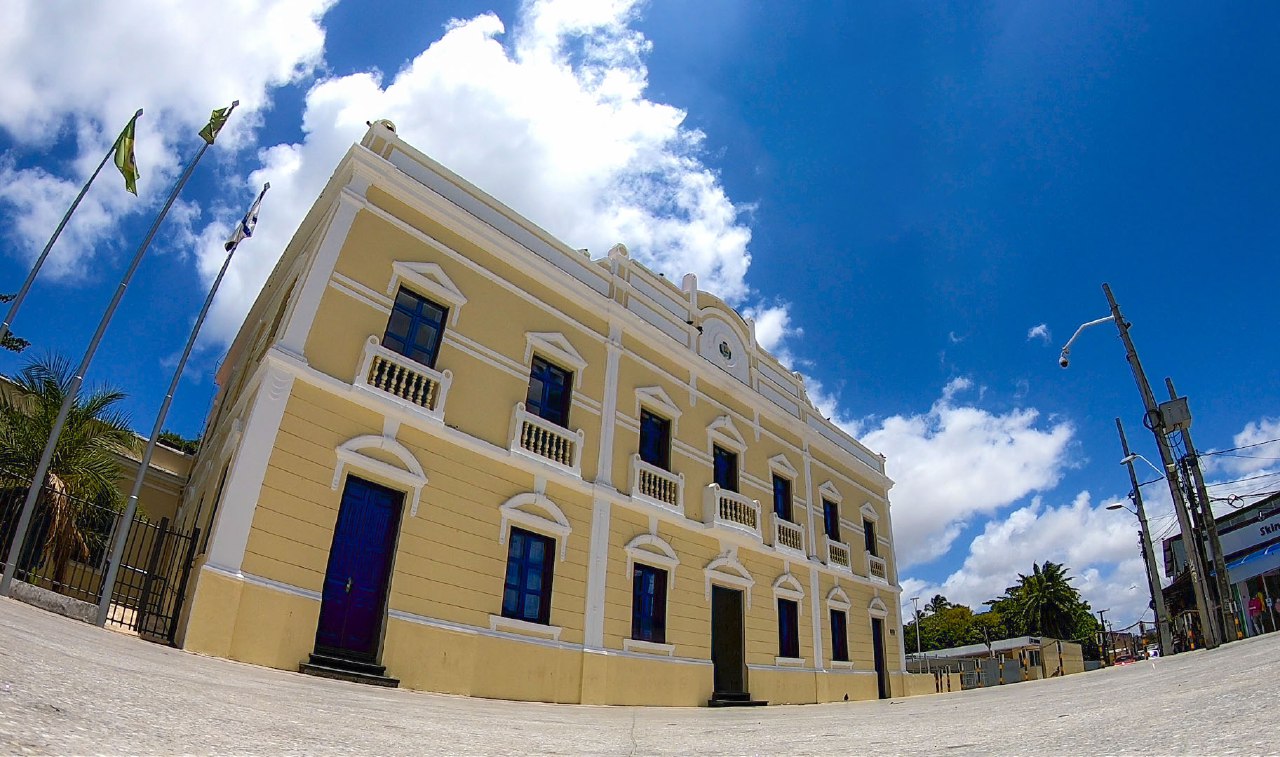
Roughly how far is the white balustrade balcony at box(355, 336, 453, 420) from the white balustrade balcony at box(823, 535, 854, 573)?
12.2m

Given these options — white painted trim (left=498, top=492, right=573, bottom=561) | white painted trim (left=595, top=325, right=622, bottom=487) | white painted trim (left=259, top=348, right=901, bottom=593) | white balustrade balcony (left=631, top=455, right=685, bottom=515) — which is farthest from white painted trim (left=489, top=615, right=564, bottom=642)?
white balustrade balcony (left=631, top=455, right=685, bottom=515)

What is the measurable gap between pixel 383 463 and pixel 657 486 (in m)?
5.86

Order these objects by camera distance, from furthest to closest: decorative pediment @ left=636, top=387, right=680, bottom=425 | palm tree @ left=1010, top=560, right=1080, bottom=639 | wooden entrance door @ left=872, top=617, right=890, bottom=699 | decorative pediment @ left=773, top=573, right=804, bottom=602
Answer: palm tree @ left=1010, top=560, right=1080, bottom=639 < wooden entrance door @ left=872, top=617, right=890, bottom=699 < decorative pediment @ left=773, top=573, right=804, bottom=602 < decorative pediment @ left=636, top=387, right=680, bottom=425

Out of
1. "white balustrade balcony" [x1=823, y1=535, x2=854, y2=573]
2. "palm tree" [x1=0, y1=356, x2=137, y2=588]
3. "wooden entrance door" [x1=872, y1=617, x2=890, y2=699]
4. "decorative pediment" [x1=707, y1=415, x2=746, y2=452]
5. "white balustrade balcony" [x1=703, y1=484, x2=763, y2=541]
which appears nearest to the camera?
"palm tree" [x1=0, y1=356, x2=137, y2=588]

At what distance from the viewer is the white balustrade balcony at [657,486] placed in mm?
13266

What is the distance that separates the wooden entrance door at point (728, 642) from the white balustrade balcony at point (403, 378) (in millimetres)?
7607

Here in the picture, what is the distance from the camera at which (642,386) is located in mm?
14266

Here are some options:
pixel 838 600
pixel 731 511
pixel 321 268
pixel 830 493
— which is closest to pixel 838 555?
pixel 838 600

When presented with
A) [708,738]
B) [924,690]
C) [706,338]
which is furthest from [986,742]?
[924,690]

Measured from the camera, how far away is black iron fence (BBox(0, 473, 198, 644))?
27.9 ft

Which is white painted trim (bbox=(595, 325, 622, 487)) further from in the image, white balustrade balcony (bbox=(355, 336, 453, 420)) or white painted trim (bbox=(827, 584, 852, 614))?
white painted trim (bbox=(827, 584, 852, 614))

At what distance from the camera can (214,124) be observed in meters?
11.7

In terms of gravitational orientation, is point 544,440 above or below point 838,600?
above

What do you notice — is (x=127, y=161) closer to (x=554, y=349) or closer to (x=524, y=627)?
(x=554, y=349)
